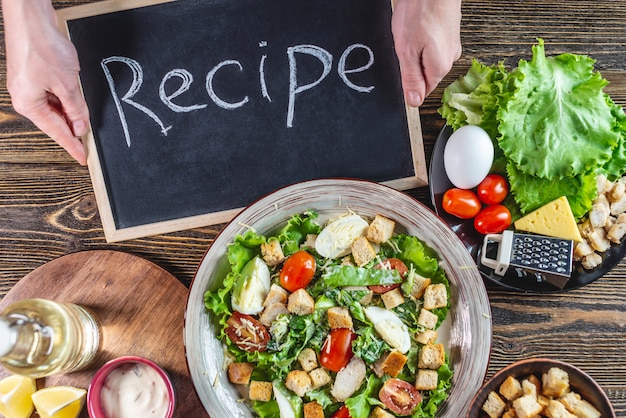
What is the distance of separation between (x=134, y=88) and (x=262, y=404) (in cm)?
107

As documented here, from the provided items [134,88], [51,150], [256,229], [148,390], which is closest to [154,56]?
[134,88]

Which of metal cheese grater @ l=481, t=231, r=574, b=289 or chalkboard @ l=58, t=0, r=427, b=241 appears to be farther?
chalkboard @ l=58, t=0, r=427, b=241

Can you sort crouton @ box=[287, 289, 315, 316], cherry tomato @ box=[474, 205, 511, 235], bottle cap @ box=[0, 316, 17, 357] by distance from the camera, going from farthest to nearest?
cherry tomato @ box=[474, 205, 511, 235], crouton @ box=[287, 289, 315, 316], bottle cap @ box=[0, 316, 17, 357]

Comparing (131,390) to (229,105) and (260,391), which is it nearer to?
(260,391)

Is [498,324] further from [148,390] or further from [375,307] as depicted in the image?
[148,390]

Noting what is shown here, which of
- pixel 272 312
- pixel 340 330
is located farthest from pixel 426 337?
pixel 272 312

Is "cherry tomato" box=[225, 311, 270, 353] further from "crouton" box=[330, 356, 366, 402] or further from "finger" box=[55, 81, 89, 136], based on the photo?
"finger" box=[55, 81, 89, 136]

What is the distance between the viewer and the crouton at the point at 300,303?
165cm

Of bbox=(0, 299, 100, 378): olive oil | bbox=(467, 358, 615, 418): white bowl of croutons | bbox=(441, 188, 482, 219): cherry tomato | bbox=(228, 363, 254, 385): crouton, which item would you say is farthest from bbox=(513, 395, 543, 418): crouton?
bbox=(0, 299, 100, 378): olive oil

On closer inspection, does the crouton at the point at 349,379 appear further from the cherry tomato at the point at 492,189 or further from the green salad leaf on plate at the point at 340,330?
the cherry tomato at the point at 492,189

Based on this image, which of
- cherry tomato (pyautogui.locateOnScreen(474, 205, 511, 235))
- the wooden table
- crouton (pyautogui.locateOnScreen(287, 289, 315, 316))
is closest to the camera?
crouton (pyautogui.locateOnScreen(287, 289, 315, 316))

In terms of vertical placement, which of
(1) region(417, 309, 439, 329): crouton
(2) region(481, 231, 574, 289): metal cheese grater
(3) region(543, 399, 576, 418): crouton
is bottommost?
(3) region(543, 399, 576, 418): crouton

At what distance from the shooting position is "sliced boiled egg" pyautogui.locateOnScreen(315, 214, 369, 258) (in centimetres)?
171

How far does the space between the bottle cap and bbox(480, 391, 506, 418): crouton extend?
1.33 metres
